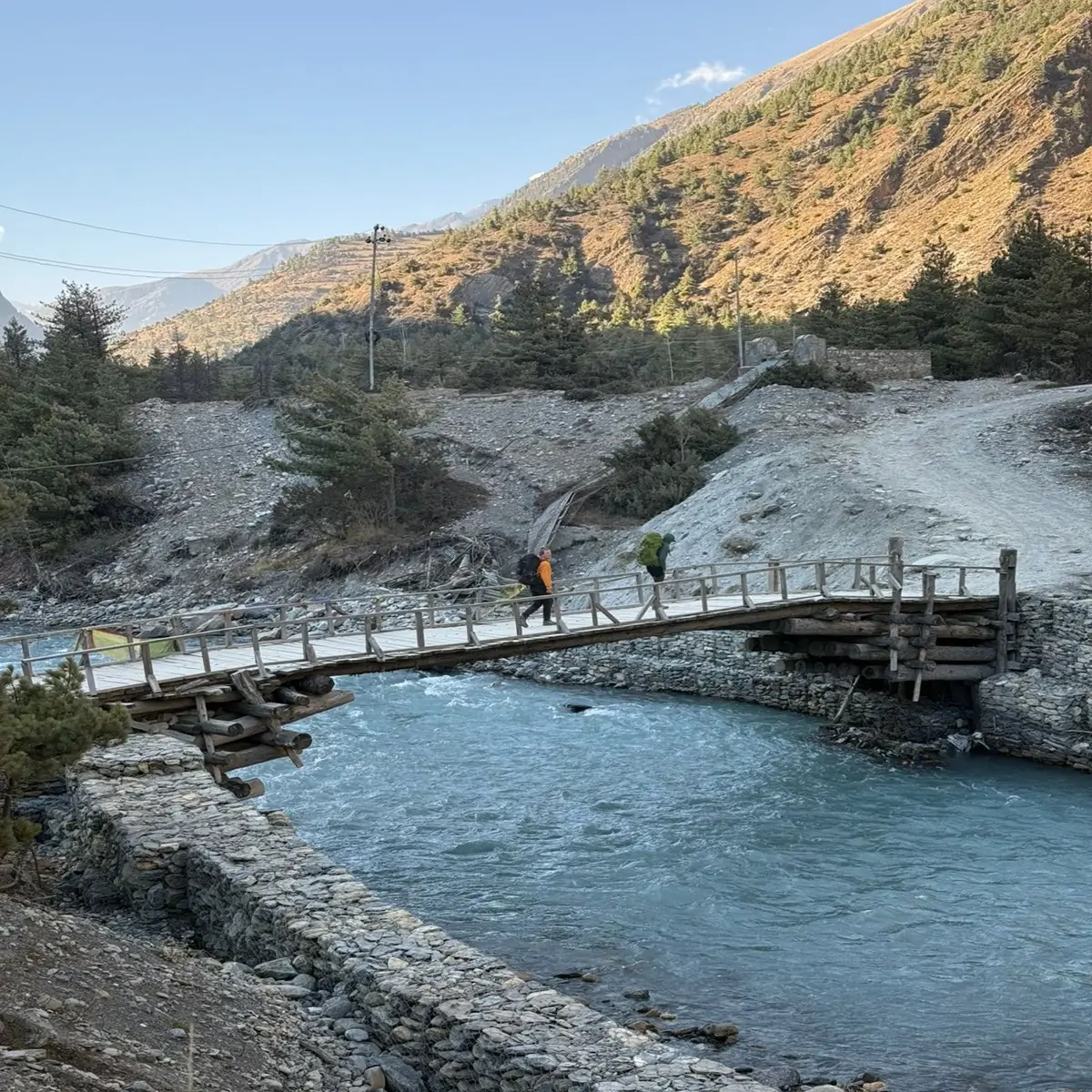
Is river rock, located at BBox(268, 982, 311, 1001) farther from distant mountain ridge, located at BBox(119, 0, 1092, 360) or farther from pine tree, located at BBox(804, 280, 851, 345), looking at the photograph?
distant mountain ridge, located at BBox(119, 0, 1092, 360)

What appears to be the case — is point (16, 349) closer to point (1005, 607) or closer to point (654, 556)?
point (654, 556)

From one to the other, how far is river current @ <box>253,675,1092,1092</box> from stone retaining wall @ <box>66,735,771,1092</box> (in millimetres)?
2307

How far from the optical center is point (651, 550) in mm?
22406

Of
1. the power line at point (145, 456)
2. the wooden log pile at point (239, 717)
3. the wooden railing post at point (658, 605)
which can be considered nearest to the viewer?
the wooden log pile at point (239, 717)

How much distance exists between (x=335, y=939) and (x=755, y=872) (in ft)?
23.7

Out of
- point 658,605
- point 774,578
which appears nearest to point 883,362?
point 774,578

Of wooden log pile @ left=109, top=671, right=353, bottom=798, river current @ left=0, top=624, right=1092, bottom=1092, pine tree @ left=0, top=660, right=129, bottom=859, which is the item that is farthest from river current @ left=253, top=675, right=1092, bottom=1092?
pine tree @ left=0, top=660, right=129, bottom=859

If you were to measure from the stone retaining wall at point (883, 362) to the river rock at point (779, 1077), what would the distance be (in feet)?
126

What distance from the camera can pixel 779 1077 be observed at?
9539 millimetres

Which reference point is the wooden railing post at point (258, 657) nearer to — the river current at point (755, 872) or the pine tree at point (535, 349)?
the river current at point (755, 872)

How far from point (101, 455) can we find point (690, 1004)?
44889 mm

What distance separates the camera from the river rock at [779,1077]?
9414 millimetres

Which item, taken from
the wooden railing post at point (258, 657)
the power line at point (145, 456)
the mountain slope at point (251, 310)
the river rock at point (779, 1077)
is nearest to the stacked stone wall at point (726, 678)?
the wooden railing post at point (258, 657)

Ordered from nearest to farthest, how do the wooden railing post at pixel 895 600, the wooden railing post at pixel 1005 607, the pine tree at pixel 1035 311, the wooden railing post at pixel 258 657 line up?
the wooden railing post at pixel 258 657 → the wooden railing post at pixel 1005 607 → the wooden railing post at pixel 895 600 → the pine tree at pixel 1035 311
